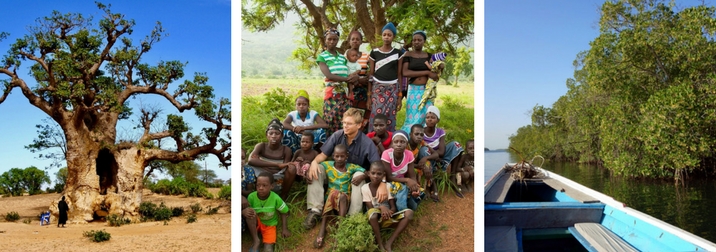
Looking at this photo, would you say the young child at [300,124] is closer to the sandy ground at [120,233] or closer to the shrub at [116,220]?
the sandy ground at [120,233]

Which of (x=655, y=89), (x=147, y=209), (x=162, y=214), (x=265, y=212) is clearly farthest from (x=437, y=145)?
(x=655, y=89)

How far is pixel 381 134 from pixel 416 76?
0.70 meters

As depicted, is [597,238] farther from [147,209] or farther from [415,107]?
[147,209]

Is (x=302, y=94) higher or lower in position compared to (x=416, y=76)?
lower

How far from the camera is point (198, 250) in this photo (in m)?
6.66

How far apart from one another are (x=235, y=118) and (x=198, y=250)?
254 cm

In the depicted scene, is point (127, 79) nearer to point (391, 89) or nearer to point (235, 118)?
point (235, 118)

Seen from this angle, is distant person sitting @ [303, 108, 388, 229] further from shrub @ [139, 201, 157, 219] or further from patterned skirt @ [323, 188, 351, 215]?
shrub @ [139, 201, 157, 219]

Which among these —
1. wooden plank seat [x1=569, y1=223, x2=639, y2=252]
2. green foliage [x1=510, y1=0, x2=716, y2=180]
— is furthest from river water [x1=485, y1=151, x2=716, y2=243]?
wooden plank seat [x1=569, y1=223, x2=639, y2=252]

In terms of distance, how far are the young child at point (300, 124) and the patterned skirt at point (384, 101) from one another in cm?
50

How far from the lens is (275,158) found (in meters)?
4.86

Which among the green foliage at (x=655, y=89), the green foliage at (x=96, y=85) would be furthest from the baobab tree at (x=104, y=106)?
the green foliage at (x=655, y=89)

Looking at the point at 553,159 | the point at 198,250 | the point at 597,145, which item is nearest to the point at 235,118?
the point at 198,250

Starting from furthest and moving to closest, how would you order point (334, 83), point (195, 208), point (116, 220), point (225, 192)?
point (225, 192)
point (195, 208)
point (116, 220)
point (334, 83)
